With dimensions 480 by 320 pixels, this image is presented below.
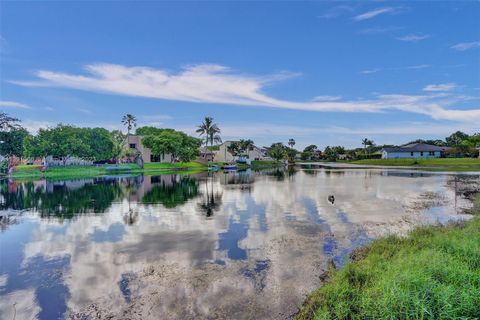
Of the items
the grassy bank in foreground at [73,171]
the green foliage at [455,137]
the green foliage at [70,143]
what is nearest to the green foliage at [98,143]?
the green foliage at [70,143]

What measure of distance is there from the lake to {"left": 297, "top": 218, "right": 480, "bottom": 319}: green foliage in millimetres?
1219

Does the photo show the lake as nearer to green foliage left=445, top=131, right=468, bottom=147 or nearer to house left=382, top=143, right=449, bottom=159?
house left=382, top=143, right=449, bottom=159

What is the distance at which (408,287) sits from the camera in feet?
23.0

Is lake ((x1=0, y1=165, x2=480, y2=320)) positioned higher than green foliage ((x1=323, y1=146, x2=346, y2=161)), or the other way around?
green foliage ((x1=323, y1=146, x2=346, y2=161))

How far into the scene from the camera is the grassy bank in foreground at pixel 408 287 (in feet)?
20.6

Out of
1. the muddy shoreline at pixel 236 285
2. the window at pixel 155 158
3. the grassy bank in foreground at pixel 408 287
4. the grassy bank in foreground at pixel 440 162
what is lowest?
the muddy shoreline at pixel 236 285

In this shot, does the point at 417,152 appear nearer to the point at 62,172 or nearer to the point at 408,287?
the point at 62,172

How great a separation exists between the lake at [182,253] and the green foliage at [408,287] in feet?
4.00

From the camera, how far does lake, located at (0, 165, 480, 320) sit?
28.9ft

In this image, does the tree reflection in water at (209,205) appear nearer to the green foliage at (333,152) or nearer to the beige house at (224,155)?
the beige house at (224,155)

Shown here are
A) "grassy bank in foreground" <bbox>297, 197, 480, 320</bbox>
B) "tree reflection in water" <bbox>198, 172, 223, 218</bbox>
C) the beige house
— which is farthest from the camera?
the beige house

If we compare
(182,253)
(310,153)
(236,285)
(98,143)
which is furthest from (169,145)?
(310,153)

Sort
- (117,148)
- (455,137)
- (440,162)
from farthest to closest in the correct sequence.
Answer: (455,137), (440,162), (117,148)

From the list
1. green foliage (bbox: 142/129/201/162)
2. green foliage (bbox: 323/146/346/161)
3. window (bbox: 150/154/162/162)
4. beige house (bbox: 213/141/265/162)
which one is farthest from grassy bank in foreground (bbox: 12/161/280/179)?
green foliage (bbox: 323/146/346/161)
